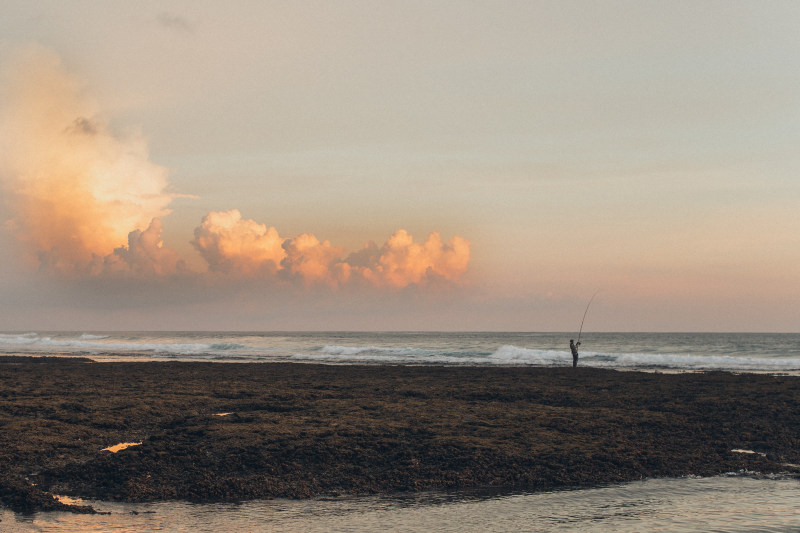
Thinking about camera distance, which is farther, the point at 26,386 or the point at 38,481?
the point at 26,386

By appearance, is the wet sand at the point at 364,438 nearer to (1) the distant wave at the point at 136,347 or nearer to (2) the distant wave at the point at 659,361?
(2) the distant wave at the point at 659,361

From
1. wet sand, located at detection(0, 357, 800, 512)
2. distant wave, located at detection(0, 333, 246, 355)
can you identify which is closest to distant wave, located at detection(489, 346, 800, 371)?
wet sand, located at detection(0, 357, 800, 512)

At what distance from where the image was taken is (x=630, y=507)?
9.38 meters

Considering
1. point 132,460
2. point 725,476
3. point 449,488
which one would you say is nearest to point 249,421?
point 132,460

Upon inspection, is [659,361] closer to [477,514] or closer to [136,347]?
[477,514]

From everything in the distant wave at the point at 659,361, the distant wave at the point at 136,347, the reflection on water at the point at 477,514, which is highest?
the reflection on water at the point at 477,514

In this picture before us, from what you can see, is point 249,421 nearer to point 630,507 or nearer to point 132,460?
point 132,460

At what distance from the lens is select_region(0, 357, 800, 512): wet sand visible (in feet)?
34.3

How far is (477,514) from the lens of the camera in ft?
29.4

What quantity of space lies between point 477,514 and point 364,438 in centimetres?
423

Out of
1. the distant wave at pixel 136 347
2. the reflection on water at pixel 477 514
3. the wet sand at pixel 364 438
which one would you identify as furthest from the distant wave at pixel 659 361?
the reflection on water at pixel 477 514

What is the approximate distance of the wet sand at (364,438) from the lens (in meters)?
10.5

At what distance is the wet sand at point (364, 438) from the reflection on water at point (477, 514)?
50 centimetres

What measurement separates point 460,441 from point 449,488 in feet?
7.53
